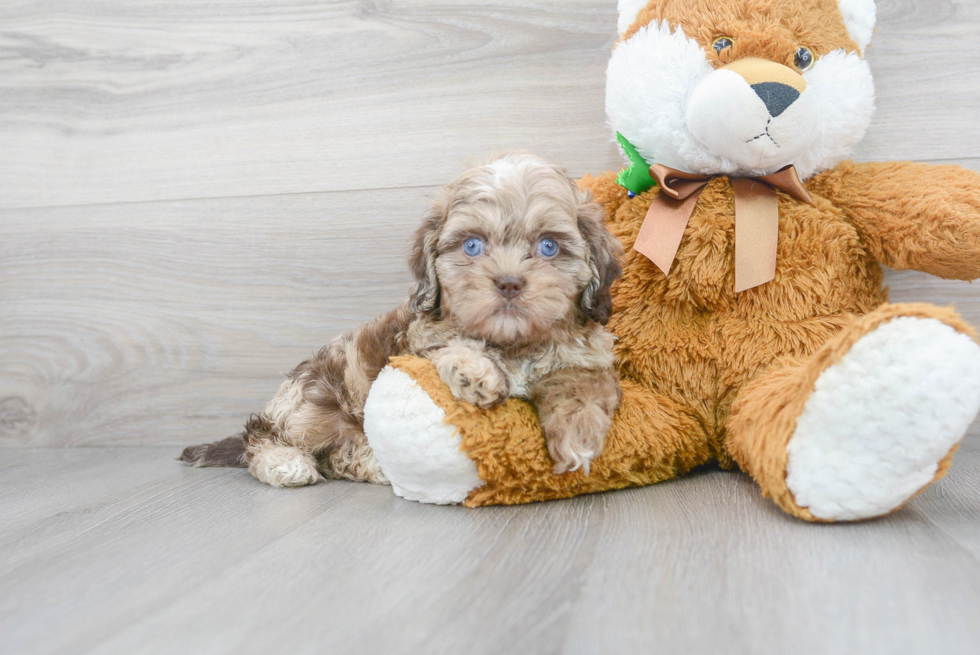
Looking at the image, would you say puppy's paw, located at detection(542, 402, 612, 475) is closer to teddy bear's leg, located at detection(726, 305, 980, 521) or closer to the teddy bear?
the teddy bear

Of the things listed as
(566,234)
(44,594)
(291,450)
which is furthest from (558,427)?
(44,594)

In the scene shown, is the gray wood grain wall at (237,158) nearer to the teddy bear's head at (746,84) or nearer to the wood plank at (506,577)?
the teddy bear's head at (746,84)

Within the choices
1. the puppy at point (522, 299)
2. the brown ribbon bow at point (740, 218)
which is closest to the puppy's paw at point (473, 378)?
Answer: the puppy at point (522, 299)

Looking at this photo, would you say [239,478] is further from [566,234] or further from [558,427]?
[566,234]

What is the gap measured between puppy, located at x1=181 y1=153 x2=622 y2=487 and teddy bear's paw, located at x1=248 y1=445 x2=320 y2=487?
387 mm

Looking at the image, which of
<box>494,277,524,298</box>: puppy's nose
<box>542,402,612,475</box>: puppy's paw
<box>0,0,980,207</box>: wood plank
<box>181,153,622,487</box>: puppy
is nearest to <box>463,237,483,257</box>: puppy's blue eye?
<box>181,153,622,487</box>: puppy

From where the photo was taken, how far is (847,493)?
124 centimetres

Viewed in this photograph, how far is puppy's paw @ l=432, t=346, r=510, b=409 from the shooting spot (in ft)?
4.72

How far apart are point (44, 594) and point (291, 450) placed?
0.74 metres

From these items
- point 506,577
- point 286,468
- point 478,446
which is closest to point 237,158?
A: point 286,468

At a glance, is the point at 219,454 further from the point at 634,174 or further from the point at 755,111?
the point at 755,111

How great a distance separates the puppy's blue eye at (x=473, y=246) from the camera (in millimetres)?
1520

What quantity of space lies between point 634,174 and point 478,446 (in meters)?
0.79

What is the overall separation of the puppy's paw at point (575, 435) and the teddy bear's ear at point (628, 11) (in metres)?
0.97
